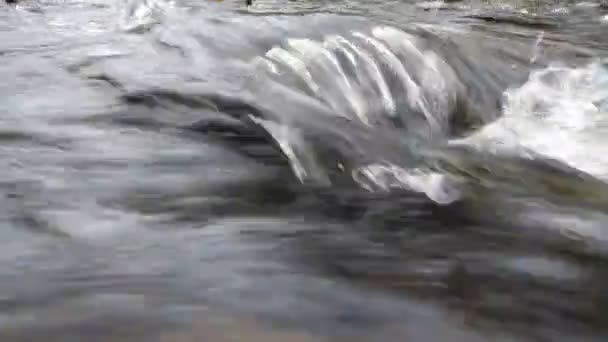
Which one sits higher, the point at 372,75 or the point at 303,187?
the point at 372,75

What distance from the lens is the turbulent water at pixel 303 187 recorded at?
2428mm

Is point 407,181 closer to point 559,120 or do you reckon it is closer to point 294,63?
point 294,63

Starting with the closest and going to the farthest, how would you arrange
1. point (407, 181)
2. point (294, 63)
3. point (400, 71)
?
point (407, 181) → point (294, 63) → point (400, 71)

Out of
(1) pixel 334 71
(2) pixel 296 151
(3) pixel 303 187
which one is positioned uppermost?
(1) pixel 334 71

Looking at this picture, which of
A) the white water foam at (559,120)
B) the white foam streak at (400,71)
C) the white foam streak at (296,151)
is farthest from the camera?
the white foam streak at (400,71)

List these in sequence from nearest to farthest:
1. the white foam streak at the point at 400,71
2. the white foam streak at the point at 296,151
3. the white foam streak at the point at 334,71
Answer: the white foam streak at the point at 296,151
the white foam streak at the point at 334,71
the white foam streak at the point at 400,71

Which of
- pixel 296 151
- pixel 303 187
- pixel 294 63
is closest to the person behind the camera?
pixel 303 187

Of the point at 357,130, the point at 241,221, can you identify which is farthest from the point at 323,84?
the point at 241,221

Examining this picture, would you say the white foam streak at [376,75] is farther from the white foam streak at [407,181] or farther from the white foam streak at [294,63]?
the white foam streak at [407,181]

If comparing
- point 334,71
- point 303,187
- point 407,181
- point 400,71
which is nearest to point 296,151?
point 303,187

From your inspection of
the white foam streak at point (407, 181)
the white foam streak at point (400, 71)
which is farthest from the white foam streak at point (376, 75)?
the white foam streak at point (407, 181)

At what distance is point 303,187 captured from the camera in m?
3.69

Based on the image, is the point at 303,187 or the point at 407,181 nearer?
the point at 303,187

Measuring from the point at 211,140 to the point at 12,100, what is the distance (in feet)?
5.76
